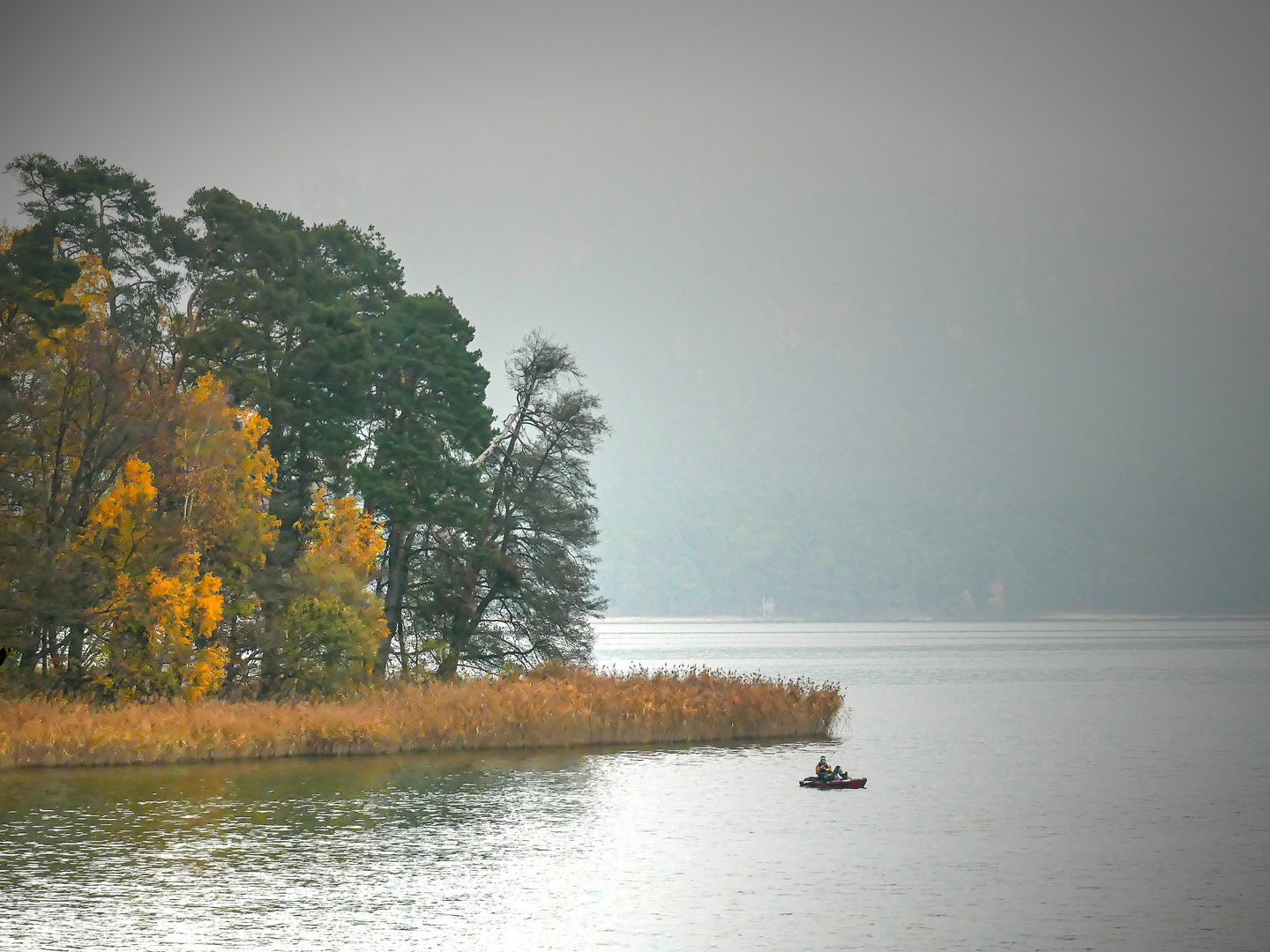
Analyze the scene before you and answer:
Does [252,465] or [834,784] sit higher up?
[252,465]

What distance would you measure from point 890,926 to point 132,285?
4532cm

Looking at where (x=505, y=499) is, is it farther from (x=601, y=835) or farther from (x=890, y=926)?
(x=890, y=926)

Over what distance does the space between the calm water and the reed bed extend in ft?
4.95

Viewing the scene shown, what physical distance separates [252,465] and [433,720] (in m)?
11.8

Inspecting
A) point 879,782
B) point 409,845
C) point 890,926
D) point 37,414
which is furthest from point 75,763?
point 890,926

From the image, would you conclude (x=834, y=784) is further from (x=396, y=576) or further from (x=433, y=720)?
(x=396, y=576)

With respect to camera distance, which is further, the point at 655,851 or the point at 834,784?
the point at 834,784

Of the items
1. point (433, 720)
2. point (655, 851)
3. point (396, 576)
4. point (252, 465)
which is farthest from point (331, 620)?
point (655, 851)

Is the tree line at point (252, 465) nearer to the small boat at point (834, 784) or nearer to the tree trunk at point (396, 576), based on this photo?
the tree trunk at point (396, 576)

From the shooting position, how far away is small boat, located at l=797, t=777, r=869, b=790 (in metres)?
43.0

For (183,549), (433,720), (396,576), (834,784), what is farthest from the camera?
(396,576)

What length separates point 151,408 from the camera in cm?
5153

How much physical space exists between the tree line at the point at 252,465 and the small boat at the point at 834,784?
2086 cm

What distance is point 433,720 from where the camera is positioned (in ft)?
175
